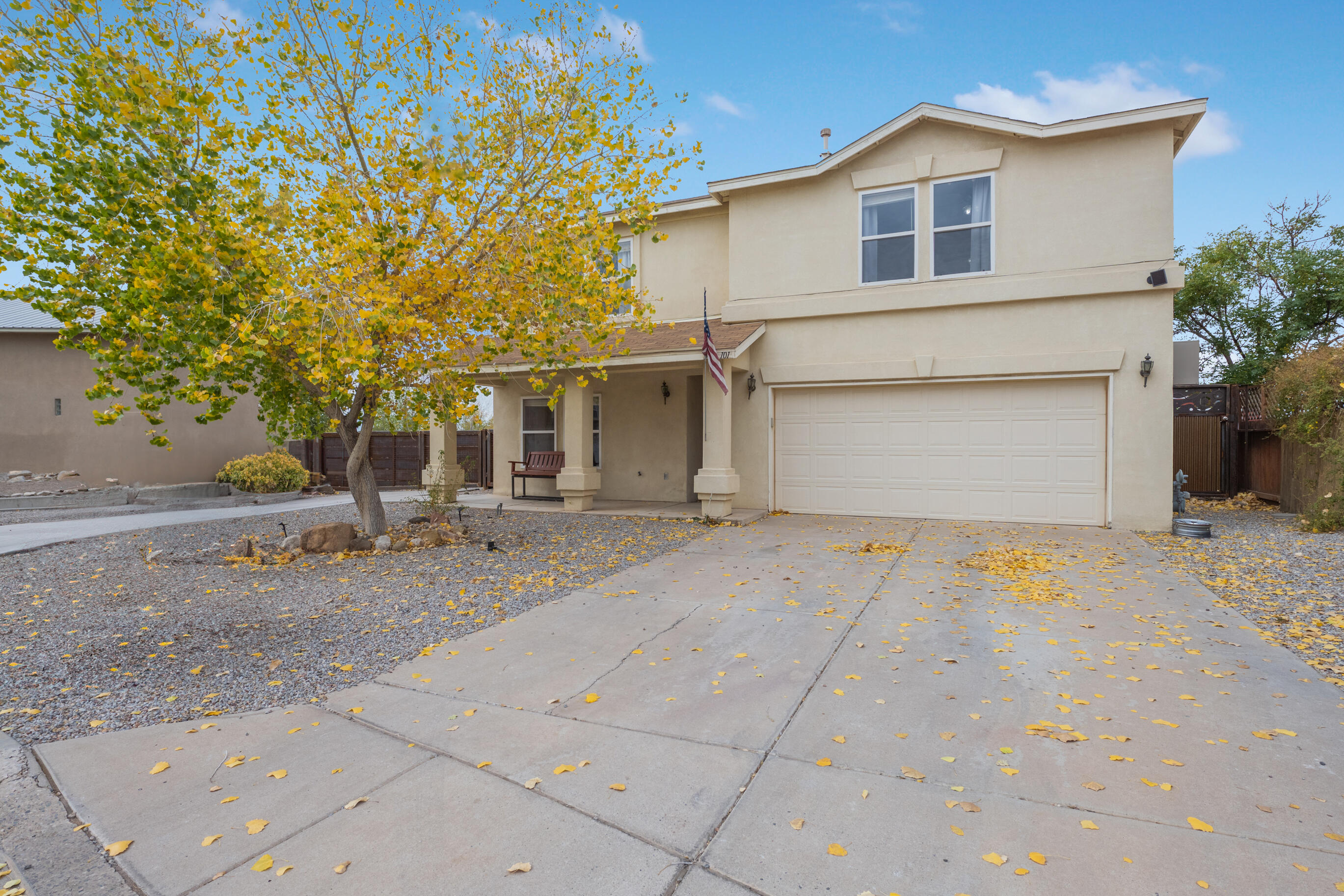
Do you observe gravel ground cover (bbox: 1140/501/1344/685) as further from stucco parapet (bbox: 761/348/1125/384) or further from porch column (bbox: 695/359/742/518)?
porch column (bbox: 695/359/742/518)

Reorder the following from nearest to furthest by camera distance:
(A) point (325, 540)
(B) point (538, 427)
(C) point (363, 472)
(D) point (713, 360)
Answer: (A) point (325, 540), (C) point (363, 472), (D) point (713, 360), (B) point (538, 427)

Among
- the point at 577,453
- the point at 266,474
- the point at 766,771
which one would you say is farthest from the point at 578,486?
the point at 766,771

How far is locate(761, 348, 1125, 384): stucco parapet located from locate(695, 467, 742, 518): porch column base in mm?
1873

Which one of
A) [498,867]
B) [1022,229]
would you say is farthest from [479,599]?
[1022,229]

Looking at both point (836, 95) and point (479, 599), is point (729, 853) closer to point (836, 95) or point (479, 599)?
point (479, 599)

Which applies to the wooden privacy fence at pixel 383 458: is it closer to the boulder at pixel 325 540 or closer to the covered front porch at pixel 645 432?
the covered front porch at pixel 645 432

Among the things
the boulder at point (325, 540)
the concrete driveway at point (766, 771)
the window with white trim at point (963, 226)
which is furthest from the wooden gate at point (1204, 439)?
the boulder at point (325, 540)

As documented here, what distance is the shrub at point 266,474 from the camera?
13.6 metres

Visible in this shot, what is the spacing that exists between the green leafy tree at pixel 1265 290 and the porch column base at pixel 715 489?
14.6 metres

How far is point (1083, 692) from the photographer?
11.6 ft

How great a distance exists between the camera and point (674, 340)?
10.7 metres

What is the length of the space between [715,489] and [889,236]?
4795mm

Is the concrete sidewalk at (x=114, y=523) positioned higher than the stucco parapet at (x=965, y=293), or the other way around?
the stucco parapet at (x=965, y=293)

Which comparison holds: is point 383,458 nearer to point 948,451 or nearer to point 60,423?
point 60,423
